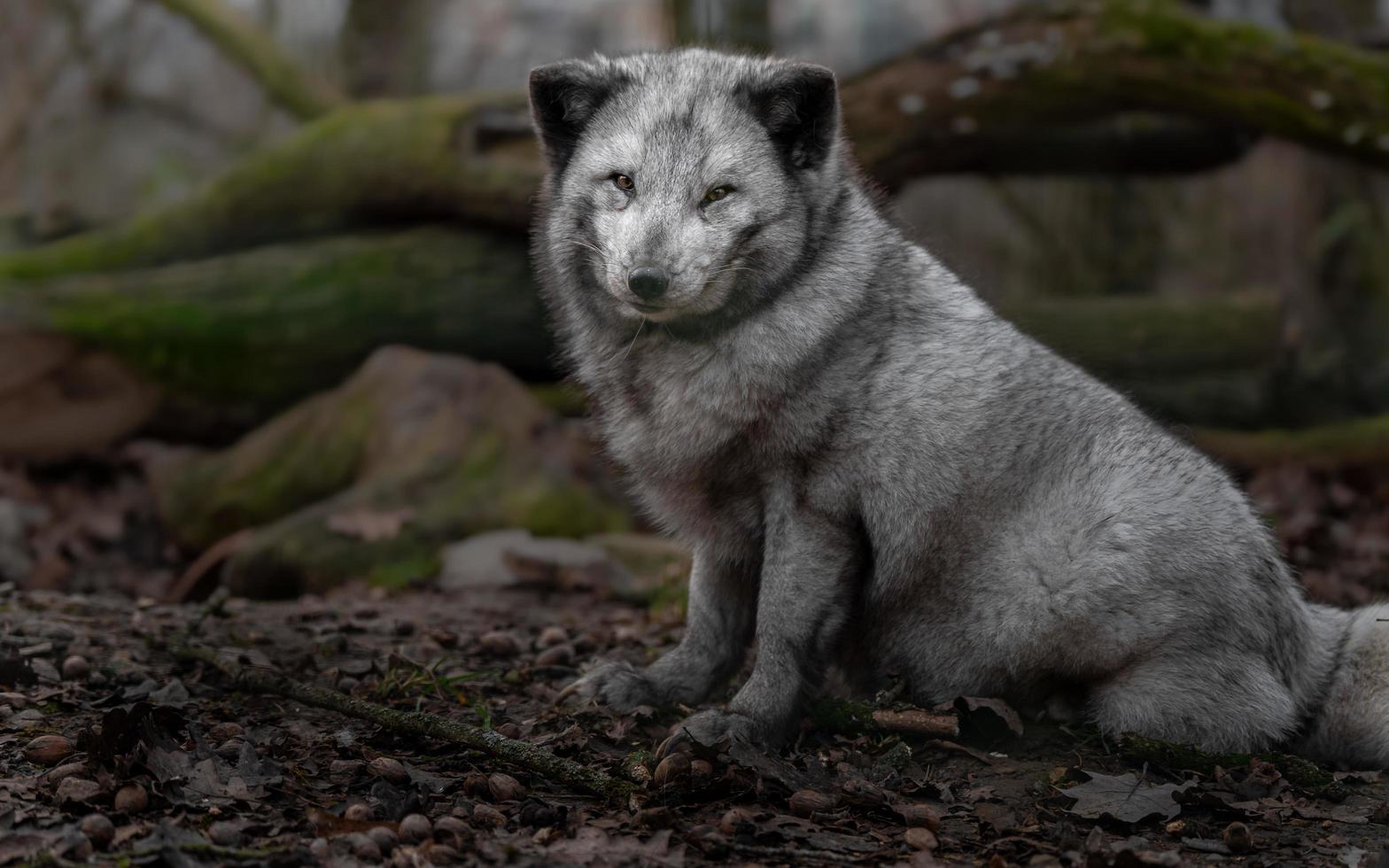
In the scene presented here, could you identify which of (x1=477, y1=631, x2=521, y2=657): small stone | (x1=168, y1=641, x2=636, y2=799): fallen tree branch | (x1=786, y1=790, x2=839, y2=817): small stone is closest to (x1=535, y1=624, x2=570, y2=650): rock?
(x1=477, y1=631, x2=521, y2=657): small stone

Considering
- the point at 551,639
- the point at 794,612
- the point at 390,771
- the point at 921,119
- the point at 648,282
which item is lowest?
the point at 551,639

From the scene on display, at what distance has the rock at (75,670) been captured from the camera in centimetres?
507

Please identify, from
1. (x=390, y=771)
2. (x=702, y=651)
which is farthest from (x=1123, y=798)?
(x=390, y=771)

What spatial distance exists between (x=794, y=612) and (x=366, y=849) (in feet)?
6.11

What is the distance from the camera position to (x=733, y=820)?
394 centimetres

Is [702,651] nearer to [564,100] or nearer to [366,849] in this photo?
[366,849]

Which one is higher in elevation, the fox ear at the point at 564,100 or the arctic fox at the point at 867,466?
the fox ear at the point at 564,100

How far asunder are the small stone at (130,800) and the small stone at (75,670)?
1.42 m

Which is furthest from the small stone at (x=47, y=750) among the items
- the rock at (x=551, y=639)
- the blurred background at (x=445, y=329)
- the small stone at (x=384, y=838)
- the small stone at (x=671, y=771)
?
the blurred background at (x=445, y=329)

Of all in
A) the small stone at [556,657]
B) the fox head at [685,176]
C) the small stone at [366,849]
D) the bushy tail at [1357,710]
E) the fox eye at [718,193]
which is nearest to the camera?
A: the small stone at [366,849]

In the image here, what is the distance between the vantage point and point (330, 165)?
969cm

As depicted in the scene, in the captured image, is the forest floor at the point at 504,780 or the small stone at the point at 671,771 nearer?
the forest floor at the point at 504,780

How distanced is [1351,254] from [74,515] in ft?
44.8

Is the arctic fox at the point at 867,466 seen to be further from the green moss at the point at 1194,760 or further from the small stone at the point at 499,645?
the small stone at the point at 499,645
